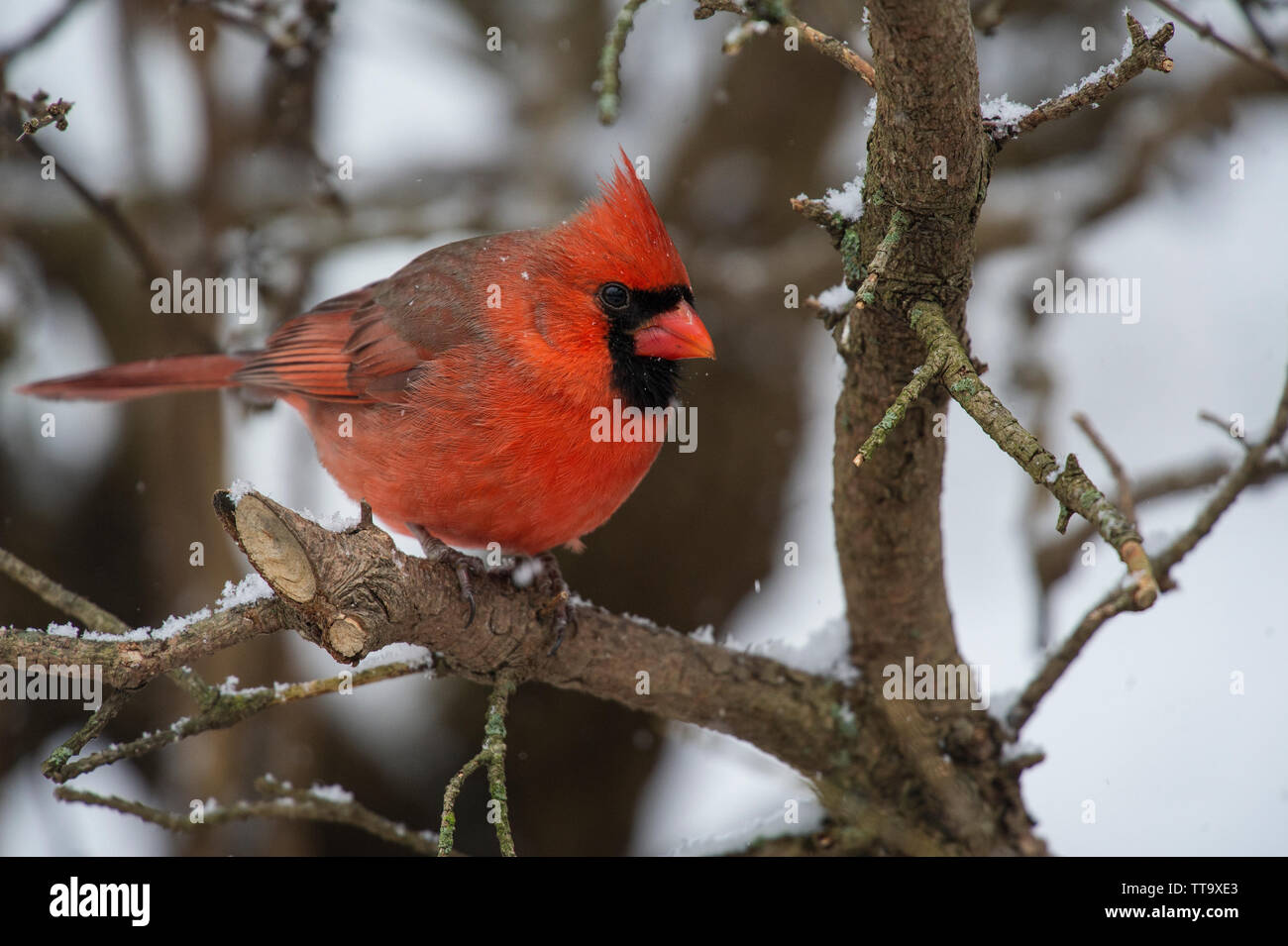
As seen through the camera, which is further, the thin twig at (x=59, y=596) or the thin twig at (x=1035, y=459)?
the thin twig at (x=59, y=596)

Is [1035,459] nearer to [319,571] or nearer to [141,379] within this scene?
[319,571]

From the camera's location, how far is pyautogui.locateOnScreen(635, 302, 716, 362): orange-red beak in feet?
9.99

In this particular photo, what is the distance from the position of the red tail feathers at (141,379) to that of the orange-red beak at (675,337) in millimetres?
1440

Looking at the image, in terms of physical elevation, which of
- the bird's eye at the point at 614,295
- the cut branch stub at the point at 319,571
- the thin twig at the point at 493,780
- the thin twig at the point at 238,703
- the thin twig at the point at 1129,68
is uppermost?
the bird's eye at the point at 614,295

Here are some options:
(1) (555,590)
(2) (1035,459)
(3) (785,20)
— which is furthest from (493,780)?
(3) (785,20)

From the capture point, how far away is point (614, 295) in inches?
122

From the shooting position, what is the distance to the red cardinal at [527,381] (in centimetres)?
299

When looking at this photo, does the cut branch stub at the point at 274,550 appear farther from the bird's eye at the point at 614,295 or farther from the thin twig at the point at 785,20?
the bird's eye at the point at 614,295

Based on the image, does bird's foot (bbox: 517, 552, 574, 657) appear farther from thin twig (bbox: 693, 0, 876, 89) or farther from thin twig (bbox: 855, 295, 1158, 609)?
thin twig (bbox: 693, 0, 876, 89)

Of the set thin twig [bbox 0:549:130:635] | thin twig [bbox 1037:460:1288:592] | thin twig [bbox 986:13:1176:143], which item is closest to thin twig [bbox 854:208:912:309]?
thin twig [bbox 986:13:1176:143]

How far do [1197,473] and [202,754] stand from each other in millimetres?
3299

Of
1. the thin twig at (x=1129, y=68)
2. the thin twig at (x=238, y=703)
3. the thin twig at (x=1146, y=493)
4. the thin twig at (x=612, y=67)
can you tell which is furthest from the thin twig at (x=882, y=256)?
the thin twig at (x=1146, y=493)

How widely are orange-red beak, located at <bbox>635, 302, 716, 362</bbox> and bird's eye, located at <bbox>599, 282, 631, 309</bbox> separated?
8 cm
